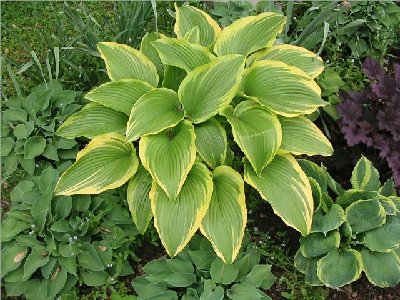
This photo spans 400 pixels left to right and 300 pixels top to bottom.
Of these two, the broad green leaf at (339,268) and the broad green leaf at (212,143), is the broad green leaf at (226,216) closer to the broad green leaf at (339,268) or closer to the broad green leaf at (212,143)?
the broad green leaf at (212,143)

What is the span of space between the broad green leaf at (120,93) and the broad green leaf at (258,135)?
0.41m

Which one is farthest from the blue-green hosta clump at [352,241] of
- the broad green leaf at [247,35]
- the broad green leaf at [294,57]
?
the broad green leaf at [247,35]

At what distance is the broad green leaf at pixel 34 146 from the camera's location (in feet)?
9.12

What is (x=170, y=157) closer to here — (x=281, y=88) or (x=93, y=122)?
(x=93, y=122)

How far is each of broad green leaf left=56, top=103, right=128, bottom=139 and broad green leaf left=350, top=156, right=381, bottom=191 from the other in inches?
43.0

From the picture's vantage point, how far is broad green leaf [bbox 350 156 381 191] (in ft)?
8.80

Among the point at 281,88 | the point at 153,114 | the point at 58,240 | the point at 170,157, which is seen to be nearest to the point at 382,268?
the point at 281,88

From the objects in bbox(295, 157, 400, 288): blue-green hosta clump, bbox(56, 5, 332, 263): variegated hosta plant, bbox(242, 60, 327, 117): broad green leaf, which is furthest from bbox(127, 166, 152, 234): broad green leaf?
bbox(295, 157, 400, 288): blue-green hosta clump

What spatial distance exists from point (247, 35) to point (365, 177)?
0.86 metres

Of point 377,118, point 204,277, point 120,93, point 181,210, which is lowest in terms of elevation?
point 204,277

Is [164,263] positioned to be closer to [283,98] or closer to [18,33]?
[283,98]

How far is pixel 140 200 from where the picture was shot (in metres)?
2.57

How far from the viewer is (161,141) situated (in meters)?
2.47

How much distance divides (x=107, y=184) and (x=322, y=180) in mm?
990
